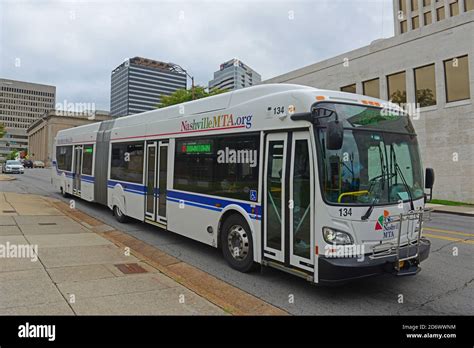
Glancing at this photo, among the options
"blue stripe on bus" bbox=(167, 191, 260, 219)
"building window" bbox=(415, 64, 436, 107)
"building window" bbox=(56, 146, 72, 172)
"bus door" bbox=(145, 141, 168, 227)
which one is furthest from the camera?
"building window" bbox=(415, 64, 436, 107)

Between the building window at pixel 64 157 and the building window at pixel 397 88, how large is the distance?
18338 millimetres

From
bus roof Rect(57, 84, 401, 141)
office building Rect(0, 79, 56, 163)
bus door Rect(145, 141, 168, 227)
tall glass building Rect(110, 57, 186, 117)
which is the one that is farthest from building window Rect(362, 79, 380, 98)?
office building Rect(0, 79, 56, 163)

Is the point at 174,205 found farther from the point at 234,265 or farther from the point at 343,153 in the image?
the point at 343,153

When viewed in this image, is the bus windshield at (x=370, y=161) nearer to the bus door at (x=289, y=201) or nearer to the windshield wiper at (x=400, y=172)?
the windshield wiper at (x=400, y=172)

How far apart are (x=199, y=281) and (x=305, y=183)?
2.27 metres

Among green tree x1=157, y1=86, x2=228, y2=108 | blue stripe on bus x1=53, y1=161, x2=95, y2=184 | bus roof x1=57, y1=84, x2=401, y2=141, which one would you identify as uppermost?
green tree x1=157, y1=86, x2=228, y2=108

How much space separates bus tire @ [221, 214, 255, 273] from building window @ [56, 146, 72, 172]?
38.7 ft

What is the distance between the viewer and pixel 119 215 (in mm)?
10719

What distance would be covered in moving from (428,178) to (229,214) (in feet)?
11.7

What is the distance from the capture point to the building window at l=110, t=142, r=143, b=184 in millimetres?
9641

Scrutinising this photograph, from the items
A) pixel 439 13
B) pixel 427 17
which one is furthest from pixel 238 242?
pixel 427 17

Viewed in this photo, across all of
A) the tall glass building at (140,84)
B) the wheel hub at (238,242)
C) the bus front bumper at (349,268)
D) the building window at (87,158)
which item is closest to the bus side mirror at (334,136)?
the bus front bumper at (349,268)

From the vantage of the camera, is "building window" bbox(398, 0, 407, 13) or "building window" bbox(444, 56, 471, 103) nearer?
"building window" bbox(444, 56, 471, 103)

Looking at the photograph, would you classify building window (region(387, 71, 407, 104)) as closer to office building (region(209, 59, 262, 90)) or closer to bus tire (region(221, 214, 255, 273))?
office building (region(209, 59, 262, 90))
